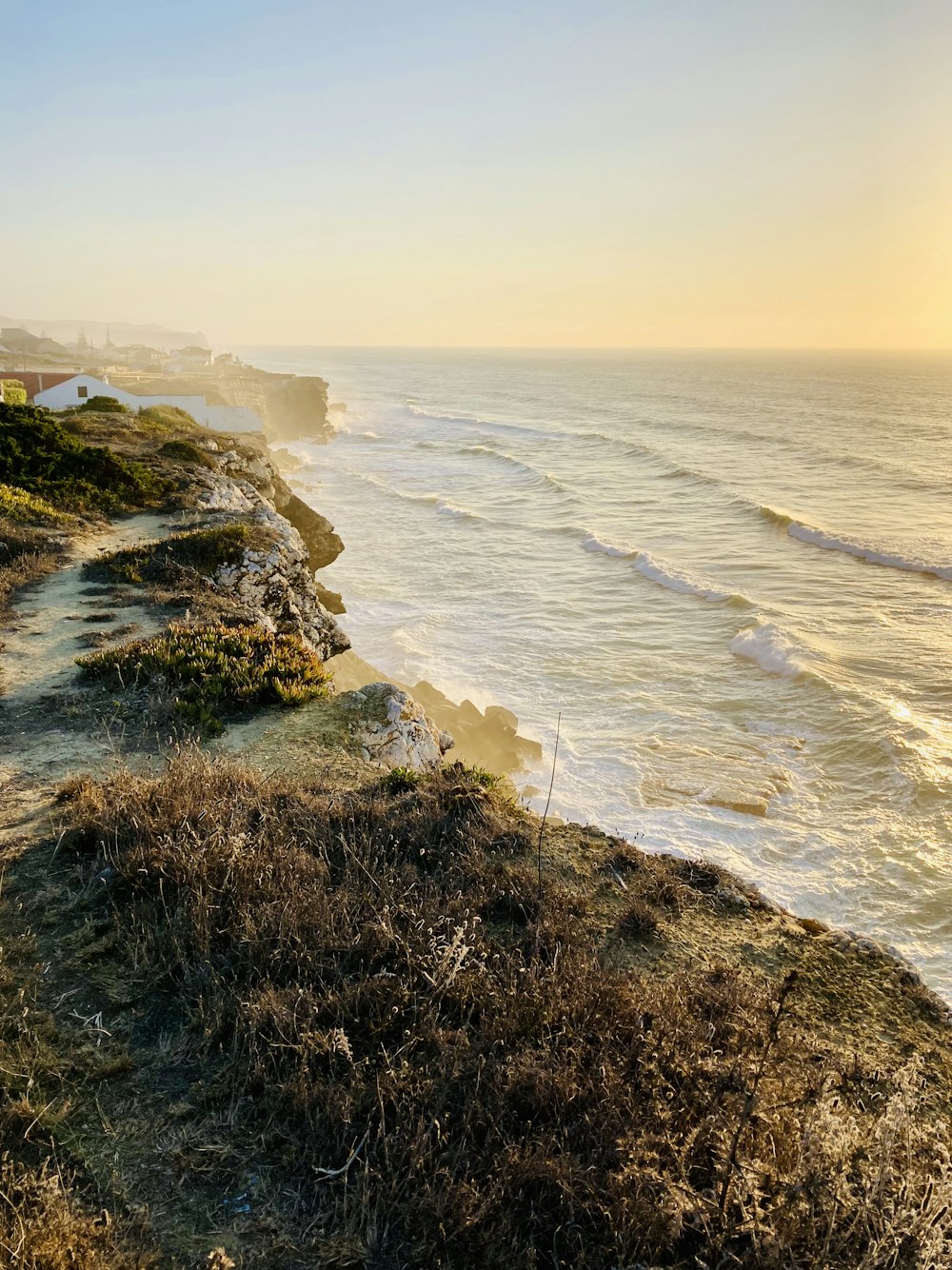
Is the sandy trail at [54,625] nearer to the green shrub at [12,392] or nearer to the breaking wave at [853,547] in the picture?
the green shrub at [12,392]

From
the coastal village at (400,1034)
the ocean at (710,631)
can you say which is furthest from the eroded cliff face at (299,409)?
the coastal village at (400,1034)

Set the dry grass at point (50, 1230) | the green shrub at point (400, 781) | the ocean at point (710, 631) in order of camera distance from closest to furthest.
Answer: the dry grass at point (50, 1230) → the green shrub at point (400, 781) → the ocean at point (710, 631)

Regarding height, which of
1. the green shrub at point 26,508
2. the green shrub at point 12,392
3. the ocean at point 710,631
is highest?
the green shrub at point 12,392

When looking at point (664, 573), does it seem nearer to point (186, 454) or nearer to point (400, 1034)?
point (186, 454)

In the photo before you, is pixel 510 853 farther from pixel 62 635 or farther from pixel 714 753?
pixel 714 753

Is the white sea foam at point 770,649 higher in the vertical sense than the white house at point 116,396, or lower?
lower

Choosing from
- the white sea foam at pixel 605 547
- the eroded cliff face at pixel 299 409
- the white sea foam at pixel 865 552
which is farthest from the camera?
the eroded cliff face at pixel 299 409

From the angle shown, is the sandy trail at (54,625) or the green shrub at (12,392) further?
the green shrub at (12,392)
